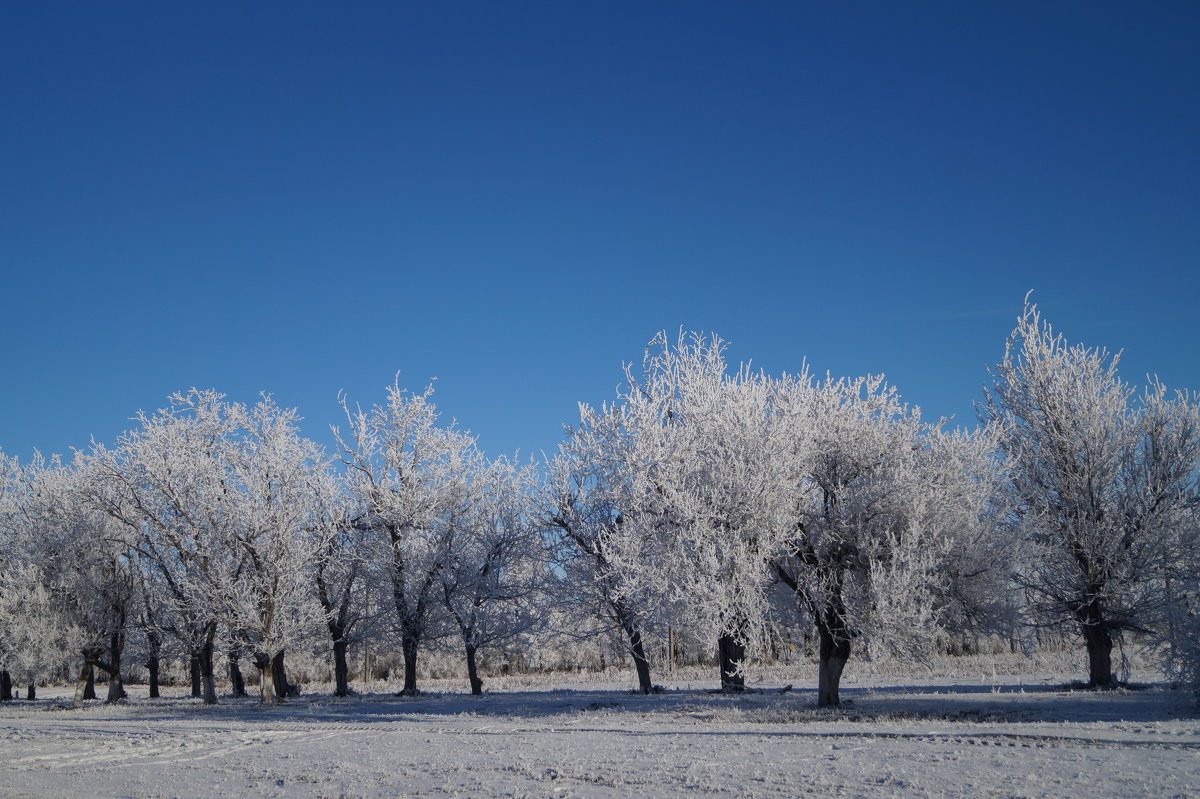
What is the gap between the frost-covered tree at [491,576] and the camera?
32250 mm

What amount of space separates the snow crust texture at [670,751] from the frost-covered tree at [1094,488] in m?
2.67

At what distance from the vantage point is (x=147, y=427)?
104 ft

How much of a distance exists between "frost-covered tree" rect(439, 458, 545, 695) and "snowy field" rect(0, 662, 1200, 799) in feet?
27.5

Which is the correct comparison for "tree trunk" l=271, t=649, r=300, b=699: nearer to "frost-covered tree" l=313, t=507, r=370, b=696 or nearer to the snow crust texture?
"frost-covered tree" l=313, t=507, r=370, b=696

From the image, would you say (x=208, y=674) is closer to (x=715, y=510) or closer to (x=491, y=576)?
(x=491, y=576)

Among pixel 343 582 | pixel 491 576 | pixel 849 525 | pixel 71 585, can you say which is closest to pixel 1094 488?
pixel 849 525

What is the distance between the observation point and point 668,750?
1303 cm

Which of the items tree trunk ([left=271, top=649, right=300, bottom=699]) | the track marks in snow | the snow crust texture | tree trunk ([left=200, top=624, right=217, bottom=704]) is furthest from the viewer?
tree trunk ([left=271, top=649, right=300, bottom=699])

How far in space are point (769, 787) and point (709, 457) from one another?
33.5 ft

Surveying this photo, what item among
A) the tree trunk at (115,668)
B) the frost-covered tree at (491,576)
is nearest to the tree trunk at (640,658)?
the frost-covered tree at (491,576)

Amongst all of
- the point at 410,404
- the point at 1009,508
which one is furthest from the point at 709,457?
the point at 410,404

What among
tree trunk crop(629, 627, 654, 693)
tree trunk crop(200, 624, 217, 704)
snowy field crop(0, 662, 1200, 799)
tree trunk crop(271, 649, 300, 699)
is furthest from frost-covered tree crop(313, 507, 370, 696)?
tree trunk crop(629, 627, 654, 693)

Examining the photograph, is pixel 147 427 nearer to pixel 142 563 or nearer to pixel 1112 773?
pixel 142 563

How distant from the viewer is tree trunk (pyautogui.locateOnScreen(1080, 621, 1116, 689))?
891 inches
